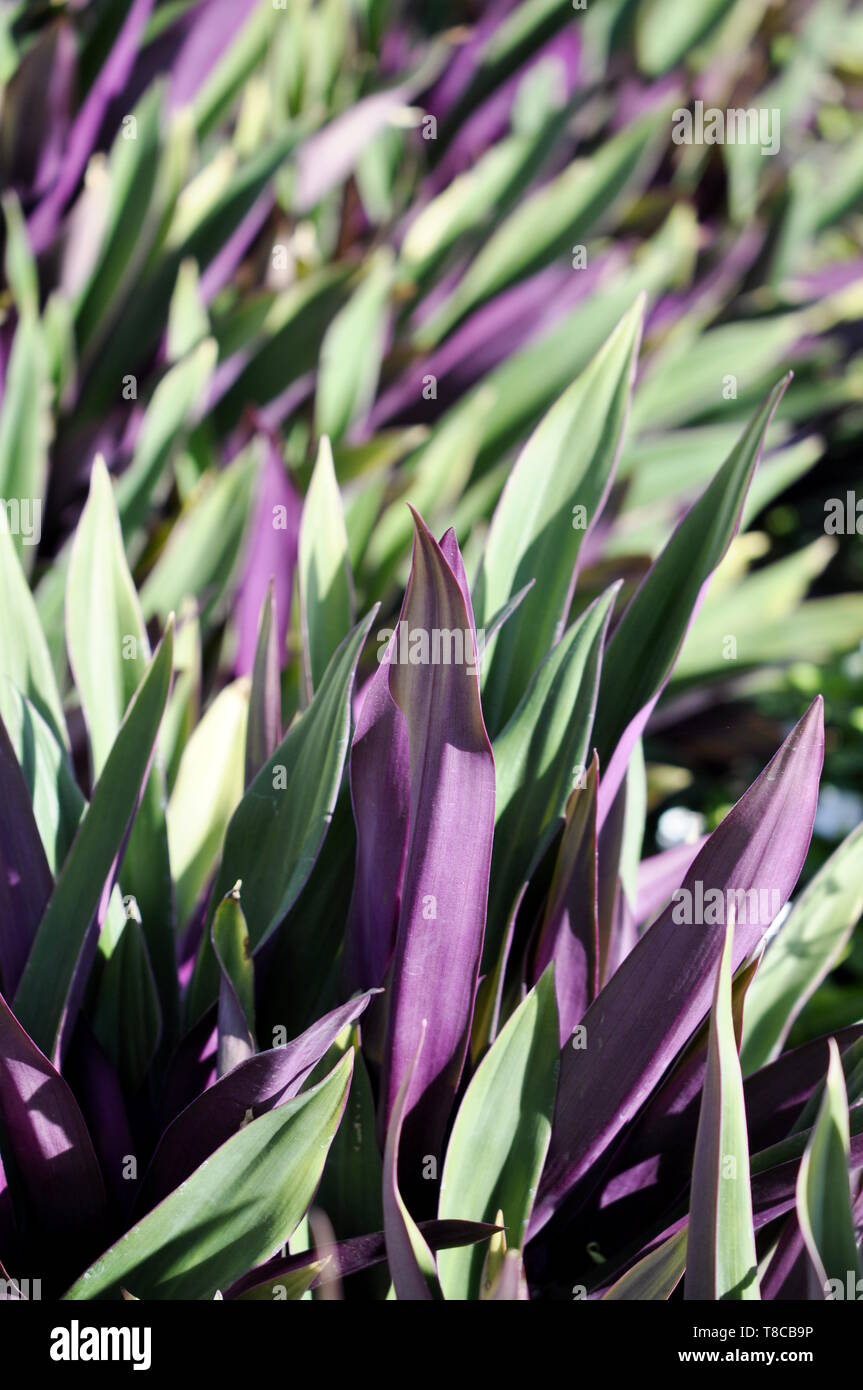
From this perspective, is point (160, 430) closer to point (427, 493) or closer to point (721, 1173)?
point (427, 493)

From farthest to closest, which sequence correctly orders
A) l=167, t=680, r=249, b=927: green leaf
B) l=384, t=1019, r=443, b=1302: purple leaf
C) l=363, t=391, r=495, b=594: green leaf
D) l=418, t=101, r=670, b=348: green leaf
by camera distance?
l=418, t=101, r=670, b=348: green leaf → l=363, t=391, r=495, b=594: green leaf → l=167, t=680, r=249, b=927: green leaf → l=384, t=1019, r=443, b=1302: purple leaf

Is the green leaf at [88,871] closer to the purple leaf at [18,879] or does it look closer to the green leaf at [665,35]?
the purple leaf at [18,879]

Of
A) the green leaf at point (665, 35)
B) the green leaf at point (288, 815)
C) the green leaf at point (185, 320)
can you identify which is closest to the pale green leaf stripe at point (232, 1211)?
the green leaf at point (288, 815)

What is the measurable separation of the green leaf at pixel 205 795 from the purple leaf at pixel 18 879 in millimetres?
133

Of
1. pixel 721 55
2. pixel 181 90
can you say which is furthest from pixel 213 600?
pixel 721 55

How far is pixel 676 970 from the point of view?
600 millimetres

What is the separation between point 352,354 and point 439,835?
842 millimetres

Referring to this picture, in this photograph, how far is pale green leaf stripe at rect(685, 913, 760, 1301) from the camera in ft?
1.65

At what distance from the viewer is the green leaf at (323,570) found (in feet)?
2.52

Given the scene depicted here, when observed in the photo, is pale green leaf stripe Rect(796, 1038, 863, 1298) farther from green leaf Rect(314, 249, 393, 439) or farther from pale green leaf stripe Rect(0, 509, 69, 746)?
green leaf Rect(314, 249, 393, 439)

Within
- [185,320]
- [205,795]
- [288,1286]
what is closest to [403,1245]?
[288,1286]

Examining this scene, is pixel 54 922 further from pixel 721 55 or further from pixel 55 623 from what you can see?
pixel 721 55

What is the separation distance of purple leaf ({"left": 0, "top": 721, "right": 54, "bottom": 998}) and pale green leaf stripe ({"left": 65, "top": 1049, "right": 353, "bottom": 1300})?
177 millimetres

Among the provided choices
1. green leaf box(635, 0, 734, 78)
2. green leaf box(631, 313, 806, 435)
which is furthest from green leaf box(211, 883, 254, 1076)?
green leaf box(635, 0, 734, 78)
